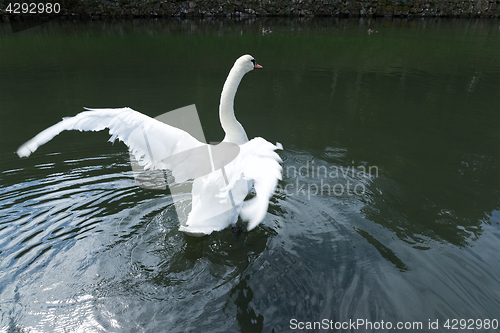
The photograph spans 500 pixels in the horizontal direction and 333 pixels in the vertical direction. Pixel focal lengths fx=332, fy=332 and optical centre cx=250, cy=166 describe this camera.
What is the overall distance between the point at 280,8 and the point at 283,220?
30829 mm

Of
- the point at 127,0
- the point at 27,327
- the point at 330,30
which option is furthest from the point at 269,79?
the point at 127,0

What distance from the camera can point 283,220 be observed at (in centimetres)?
467

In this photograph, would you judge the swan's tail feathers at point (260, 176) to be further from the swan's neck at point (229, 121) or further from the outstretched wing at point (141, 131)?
the swan's neck at point (229, 121)

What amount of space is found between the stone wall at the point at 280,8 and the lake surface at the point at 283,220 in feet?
→ 71.5

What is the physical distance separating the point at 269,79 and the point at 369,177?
714 centimetres

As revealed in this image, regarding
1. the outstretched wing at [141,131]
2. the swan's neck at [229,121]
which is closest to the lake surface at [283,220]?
the outstretched wing at [141,131]

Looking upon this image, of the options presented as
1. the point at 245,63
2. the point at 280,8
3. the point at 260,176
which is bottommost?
the point at 260,176

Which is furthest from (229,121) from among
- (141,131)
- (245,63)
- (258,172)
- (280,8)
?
(280,8)

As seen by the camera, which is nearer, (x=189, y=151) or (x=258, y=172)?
(x=258, y=172)

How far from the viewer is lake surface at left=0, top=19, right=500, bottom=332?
337 cm

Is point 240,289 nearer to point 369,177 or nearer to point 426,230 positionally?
point 426,230

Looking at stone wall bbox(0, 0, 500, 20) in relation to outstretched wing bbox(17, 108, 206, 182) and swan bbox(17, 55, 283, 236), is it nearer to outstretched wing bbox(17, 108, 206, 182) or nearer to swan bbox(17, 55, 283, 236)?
swan bbox(17, 55, 283, 236)

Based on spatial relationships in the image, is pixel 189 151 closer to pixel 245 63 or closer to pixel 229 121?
pixel 229 121

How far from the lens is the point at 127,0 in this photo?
97.7 feet
